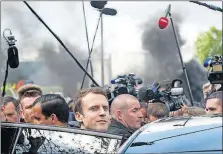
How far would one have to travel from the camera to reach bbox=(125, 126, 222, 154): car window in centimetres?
231

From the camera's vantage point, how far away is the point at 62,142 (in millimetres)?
2967

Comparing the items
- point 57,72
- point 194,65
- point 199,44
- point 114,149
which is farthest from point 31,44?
point 199,44

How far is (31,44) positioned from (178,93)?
46.2ft

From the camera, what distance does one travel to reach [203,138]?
237 centimetres

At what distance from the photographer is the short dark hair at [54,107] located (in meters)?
4.03

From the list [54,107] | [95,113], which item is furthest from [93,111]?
[54,107]

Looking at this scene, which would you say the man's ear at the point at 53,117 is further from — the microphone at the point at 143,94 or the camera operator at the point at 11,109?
the microphone at the point at 143,94

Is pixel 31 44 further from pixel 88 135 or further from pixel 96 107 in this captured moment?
pixel 88 135

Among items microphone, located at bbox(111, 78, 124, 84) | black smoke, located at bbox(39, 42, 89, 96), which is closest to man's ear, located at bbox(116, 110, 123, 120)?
microphone, located at bbox(111, 78, 124, 84)

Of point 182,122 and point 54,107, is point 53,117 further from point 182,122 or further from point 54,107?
point 182,122

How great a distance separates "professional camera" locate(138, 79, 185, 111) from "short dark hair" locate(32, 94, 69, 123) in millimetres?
1408

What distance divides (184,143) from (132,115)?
218cm

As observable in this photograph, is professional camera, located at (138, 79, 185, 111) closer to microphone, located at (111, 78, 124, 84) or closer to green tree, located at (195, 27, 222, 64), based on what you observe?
microphone, located at (111, 78, 124, 84)

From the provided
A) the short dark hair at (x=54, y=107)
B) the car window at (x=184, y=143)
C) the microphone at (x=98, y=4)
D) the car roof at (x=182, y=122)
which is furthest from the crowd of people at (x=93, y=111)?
the microphone at (x=98, y=4)
